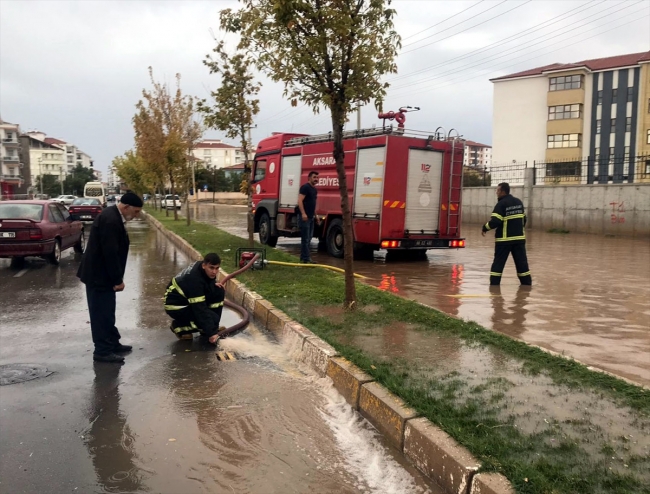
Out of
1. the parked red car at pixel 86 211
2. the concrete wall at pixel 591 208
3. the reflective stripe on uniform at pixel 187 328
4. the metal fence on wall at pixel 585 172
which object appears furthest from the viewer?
the parked red car at pixel 86 211

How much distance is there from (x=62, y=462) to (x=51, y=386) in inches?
60.3

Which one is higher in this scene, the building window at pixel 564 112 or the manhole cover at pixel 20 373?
the building window at pixel 564 112

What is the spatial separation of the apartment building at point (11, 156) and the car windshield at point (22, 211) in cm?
8284

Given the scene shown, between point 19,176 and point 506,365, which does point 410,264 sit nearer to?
point 506,365

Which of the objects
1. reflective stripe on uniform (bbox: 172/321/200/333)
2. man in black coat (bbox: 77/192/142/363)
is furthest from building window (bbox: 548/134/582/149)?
man in black coat (bbox: 77/192/142/363)

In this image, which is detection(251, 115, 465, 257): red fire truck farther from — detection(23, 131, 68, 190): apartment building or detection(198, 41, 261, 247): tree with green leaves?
detection(23, 131, 68, 190): apartment building

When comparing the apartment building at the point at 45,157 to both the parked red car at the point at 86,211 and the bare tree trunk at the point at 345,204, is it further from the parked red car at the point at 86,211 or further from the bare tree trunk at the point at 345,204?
the bare tree trunk at the point at 345,204

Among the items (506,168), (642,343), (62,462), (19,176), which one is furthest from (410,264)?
(19,176)

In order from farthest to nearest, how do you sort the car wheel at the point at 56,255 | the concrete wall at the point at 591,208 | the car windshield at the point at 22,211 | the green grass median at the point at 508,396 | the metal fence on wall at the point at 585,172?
the metal fence on wall at the point at 585,172, the concrete wall at the point at 591,208, the car wheel at the point at 56,255, the car windshield at the point at 22,211, the green grass median at the point at 508,396

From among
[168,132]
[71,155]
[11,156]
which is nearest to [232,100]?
[168,132]

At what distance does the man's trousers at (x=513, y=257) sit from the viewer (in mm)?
9070

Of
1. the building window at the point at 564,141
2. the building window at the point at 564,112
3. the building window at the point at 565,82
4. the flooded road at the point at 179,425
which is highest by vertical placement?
the building window at the point at 565,82

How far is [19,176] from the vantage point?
87.6 m

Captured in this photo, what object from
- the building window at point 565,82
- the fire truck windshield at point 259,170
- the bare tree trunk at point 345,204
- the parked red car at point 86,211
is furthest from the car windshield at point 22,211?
the building window at point 565,82
